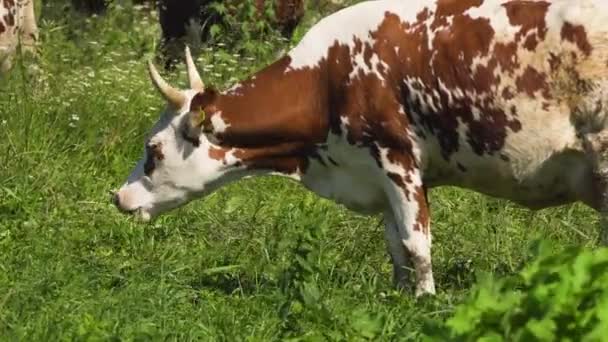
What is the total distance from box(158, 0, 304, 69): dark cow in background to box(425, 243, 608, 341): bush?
930 cm

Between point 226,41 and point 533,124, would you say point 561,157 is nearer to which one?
point 533,124

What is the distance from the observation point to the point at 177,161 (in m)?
8.72

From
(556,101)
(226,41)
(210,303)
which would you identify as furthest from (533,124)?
(226,41)

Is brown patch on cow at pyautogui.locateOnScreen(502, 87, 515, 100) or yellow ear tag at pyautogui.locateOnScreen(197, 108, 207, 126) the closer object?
brown patch on cow at pyautogui.locateOnScreen(502, 87, 515, 100)

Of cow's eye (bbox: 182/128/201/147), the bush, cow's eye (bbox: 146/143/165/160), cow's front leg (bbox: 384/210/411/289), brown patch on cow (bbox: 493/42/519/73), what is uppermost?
the bush

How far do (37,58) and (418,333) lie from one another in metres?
5.44

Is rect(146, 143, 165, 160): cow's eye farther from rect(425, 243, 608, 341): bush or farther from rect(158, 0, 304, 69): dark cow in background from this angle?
rect(158, 0, 304, 69): dark cow in background

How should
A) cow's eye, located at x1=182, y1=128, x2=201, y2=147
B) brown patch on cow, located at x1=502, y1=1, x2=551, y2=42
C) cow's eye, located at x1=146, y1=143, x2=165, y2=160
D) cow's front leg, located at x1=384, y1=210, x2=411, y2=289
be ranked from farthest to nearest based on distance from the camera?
cow's eye, located at x1=146, y1=143, x2=165, y2=160 → cow's eye, located at x1=182, y1=128, x2=201, y2=147 → cow's front leg, located at x1=384, y1=210, x2=411, y2=289 → brown patch on cow, located at x1=502, y1=1, x2=551, y2=42

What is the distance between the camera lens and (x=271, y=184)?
1056 centimetres

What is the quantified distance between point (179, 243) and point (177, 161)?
63 cm

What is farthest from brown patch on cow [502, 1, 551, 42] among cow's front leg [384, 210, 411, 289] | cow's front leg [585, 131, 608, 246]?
cow's front leg [384, 210, 411, 289]

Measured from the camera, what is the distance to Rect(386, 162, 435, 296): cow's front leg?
8.11 m

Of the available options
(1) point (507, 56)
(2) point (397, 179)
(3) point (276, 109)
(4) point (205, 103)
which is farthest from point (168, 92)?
(1) point (507, 56)

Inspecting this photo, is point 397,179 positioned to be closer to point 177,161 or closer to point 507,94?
point 507,94
